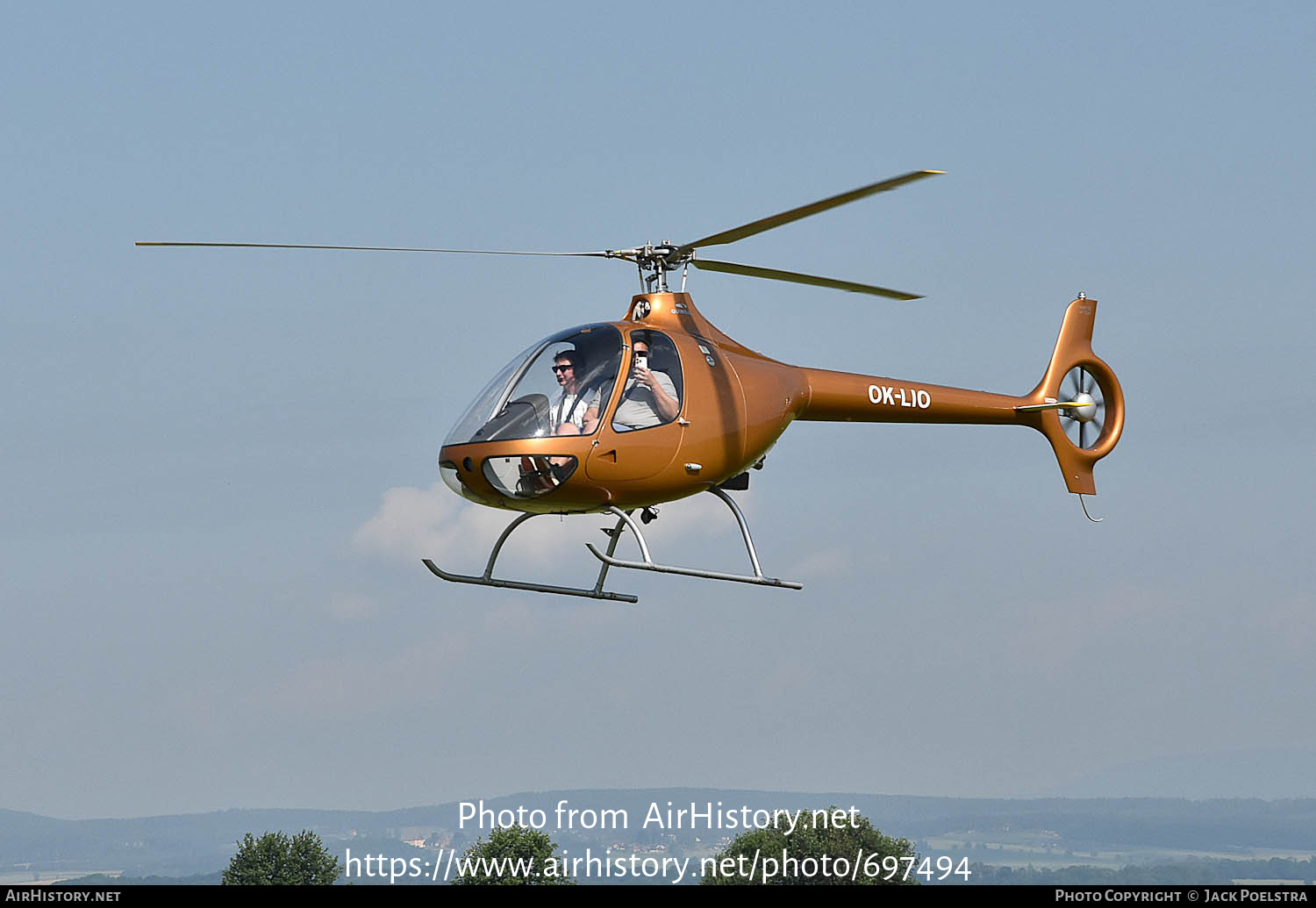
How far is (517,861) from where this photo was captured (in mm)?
63656

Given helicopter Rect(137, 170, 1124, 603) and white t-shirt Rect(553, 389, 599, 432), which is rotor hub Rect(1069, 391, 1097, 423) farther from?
white t-shirt Rect(553, 389, 599, 432)

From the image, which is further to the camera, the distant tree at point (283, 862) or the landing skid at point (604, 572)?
the distant tree at point (283, 862)

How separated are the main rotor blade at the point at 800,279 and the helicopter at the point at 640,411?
21mm

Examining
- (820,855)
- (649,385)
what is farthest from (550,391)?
(820,855)

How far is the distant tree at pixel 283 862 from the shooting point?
70.6 metres

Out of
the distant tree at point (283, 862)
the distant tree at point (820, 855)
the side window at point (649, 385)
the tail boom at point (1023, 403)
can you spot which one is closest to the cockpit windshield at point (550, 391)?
the side window at point (649, 385)

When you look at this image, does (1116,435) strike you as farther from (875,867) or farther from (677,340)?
(875,867)

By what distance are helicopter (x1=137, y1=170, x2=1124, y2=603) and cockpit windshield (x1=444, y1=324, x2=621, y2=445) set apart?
1 cm

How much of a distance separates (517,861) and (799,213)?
51.3 m

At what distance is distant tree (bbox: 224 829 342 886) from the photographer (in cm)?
7062

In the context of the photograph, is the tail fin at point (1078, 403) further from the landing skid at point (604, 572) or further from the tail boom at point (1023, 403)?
the landing skid at point (604, 572)

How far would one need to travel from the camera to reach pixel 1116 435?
23.5 metres
